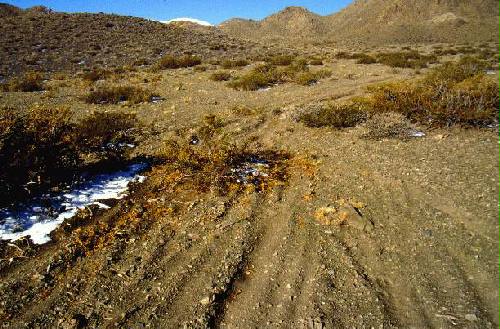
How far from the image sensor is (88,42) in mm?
27516

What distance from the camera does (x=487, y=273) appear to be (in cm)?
379

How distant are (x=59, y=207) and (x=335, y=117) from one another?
6142 mm

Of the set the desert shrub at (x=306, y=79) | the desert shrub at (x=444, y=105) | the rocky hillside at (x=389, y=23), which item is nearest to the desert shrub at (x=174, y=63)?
the desert shrub at (x=306, y=79)

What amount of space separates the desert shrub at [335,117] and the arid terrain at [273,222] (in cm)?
4

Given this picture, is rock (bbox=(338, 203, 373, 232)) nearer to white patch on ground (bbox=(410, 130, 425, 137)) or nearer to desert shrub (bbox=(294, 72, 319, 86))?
white patch on ground (bbox=(410, 130, 425, 137))

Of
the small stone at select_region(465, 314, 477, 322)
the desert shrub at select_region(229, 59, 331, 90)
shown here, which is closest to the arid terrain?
the small stone at select_region(465, 314, 477, 322)

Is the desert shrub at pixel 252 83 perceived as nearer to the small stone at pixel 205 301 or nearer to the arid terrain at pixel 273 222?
the arid terrain at pixel 273 222

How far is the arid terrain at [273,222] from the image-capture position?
3379 millimetres

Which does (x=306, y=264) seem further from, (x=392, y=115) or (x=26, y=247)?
(x=392, y=115)

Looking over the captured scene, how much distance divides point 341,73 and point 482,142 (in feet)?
36.5

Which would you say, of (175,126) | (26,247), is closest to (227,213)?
(26,247)

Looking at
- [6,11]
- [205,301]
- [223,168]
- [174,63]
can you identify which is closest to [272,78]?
[174,63]

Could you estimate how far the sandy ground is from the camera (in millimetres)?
3309

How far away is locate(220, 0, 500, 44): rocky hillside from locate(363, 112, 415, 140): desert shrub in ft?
155
